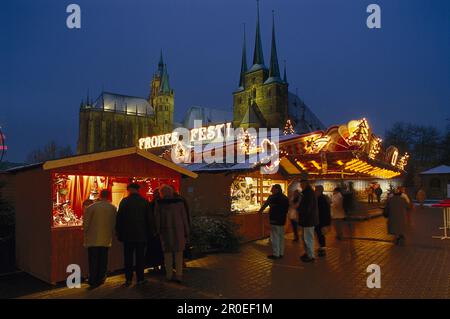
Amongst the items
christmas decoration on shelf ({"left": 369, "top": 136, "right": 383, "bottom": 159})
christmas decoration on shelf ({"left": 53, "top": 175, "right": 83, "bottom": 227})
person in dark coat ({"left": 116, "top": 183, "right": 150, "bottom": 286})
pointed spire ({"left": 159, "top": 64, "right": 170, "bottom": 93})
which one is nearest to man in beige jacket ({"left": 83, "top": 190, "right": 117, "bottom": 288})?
person in dark coat ({"left": 116, "top": 183, "right": 150, "bottom": 286})

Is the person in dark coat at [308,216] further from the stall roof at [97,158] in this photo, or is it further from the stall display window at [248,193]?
the stall display window at [248,193]

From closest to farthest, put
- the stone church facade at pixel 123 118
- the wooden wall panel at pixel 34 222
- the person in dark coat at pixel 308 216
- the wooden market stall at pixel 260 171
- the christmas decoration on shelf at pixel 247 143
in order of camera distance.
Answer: the wooden wall panel at pixel 34 222 → the person in dark coat at pixel 308 216 → the wooden market stall at pixel 260 171 → the christmas decoration on shelf at pixel 247 143 → the stone church facade at pixel 123 118

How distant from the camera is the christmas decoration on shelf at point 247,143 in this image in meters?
14.5

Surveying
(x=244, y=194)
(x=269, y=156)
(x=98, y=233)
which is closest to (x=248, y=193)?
(x=244, y=194)

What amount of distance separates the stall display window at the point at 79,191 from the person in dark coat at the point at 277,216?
2.64 meters

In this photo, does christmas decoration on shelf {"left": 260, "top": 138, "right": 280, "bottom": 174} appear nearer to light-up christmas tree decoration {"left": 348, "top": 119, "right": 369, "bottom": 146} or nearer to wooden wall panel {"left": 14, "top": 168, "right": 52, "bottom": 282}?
light-up christmas tree decoration {"left": 348, "top": 119, "right": 369, "bottom": 146}

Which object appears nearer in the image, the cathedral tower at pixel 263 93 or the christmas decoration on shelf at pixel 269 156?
the christmas decoration on shelf at pixel 269 156

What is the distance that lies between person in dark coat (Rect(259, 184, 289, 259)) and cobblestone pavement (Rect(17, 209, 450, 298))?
1.04ft

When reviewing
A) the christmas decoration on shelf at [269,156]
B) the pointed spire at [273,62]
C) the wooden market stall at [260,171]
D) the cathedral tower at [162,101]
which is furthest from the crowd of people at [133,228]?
the cathedral tower at [162,101]

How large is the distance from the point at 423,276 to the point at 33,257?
25.5 ft
